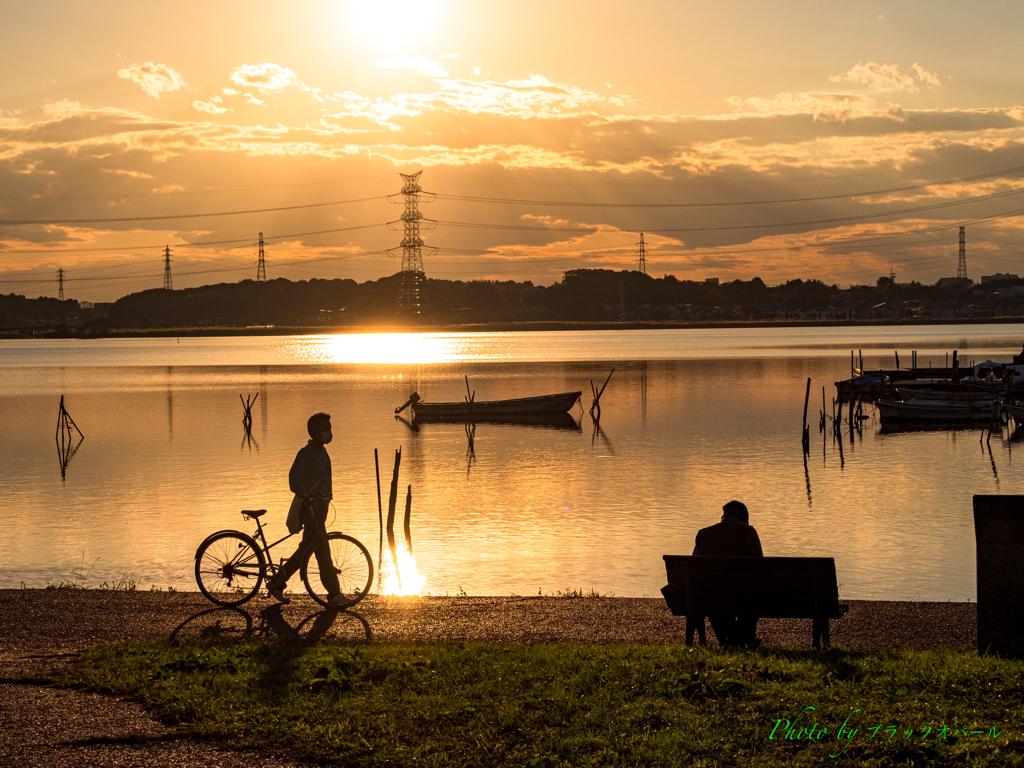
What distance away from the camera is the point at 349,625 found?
1397 centimetres

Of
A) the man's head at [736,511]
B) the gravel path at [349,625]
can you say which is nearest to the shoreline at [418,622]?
the gravel path at [349,625]

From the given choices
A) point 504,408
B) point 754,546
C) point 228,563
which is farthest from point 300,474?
point 504,408

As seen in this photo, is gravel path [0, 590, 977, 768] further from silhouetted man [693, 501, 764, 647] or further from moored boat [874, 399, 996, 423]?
moored boat [874, 399, 996, 423]

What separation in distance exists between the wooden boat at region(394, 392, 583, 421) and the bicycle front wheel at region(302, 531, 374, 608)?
5262 cm

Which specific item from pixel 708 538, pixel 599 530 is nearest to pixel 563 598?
pixel 708 538

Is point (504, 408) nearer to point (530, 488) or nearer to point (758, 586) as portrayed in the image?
point (530, 488)

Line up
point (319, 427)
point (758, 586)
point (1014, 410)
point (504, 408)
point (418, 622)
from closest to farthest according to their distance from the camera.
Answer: point (758, 586) → point (418, 622) → point (319, 427) → point (1014, 410) → point (504, 408)

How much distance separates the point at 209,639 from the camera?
12461mm

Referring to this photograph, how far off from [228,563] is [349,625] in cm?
278

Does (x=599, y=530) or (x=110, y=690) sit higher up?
(x=110, y=690)

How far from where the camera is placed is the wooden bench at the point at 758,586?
1133 centimetres

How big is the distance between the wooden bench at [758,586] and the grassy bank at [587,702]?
1.81 ft

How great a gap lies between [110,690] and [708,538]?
6949mm

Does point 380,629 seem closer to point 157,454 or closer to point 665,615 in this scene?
point 665,615
